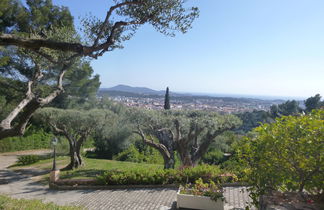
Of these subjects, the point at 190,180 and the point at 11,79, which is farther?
the point at 11,79

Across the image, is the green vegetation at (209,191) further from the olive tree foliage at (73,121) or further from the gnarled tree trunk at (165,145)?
the olive tree foliage at (73,121)

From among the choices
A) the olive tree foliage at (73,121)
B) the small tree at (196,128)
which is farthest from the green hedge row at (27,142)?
the small tree at (196,128)

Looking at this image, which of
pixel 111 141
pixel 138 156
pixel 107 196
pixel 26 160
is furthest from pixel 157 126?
pixel 26 160

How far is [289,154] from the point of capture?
3887 millimetres

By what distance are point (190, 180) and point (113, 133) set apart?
12.2 meters

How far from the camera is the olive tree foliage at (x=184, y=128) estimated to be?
1312 cm

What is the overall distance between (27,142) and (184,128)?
60.7 ft

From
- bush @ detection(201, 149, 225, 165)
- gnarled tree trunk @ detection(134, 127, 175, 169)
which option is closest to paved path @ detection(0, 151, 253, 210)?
gnarled tree trunk @ detection(134, 127, 175, 169)

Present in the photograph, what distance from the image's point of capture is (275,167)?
3.96 metres

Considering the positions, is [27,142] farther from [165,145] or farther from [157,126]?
[157,126]

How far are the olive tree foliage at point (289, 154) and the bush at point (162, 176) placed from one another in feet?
20.6

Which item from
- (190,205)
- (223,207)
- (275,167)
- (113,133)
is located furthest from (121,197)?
(113,133)

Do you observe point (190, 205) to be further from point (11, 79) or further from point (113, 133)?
point (11, 79)

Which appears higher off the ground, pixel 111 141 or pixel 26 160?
pixel 111 141
